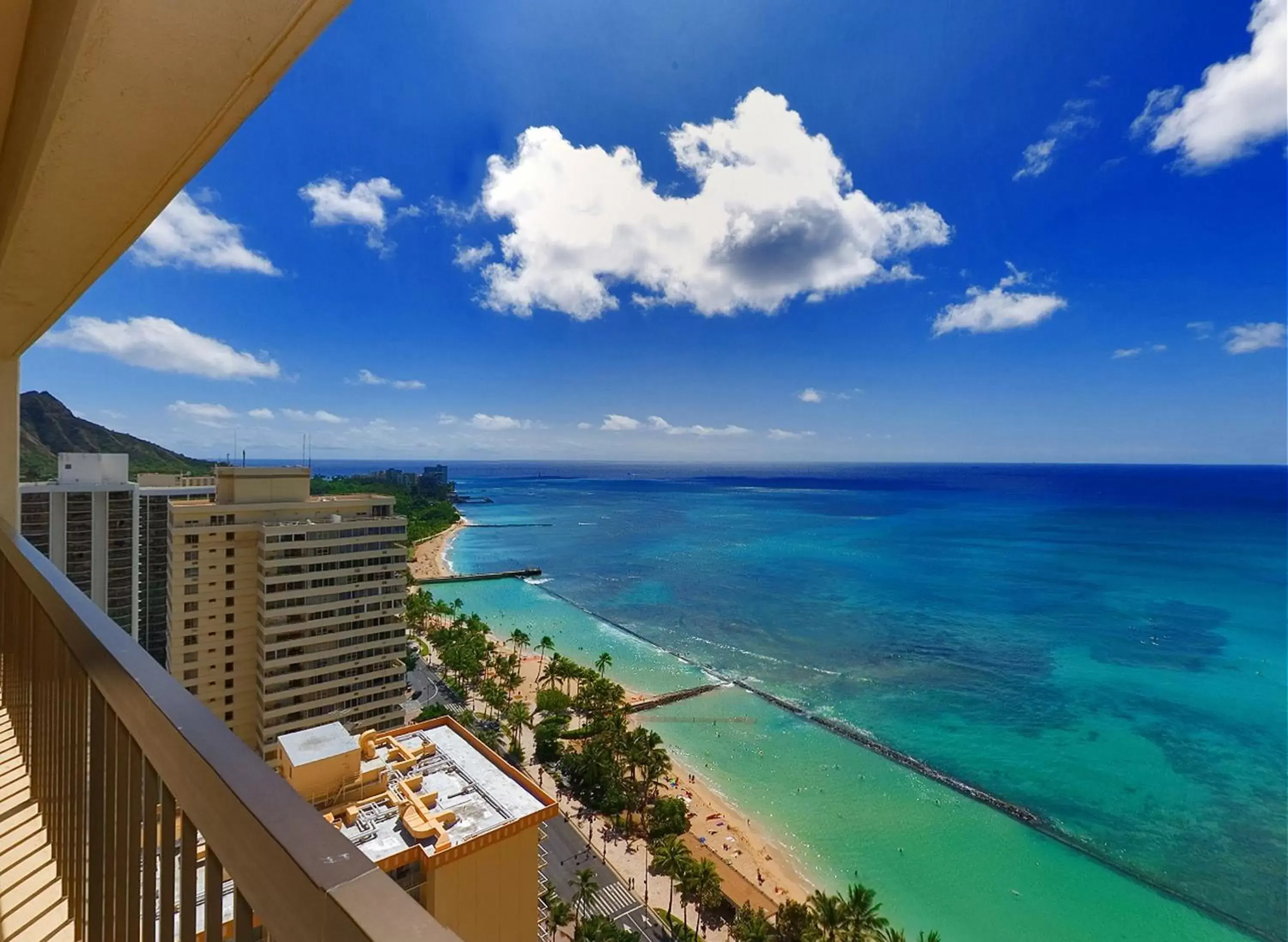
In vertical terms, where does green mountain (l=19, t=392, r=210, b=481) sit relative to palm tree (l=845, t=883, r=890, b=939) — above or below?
above

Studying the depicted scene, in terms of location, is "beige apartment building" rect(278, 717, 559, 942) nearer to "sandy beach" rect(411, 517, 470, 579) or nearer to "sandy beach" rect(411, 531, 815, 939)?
"sandy beach" rect(411, 531, 815, 939)

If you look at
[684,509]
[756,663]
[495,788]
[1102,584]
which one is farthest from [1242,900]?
[684,509]

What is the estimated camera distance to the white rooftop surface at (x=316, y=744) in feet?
21.4

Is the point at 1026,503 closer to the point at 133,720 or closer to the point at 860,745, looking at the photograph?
the point at 860,745

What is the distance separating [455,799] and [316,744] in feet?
5.98

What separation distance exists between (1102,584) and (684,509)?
4665 cm

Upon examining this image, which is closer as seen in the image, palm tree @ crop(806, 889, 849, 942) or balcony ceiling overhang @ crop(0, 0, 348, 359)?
balcony ceiling overhang @ crop(0, 0, 348, 359)

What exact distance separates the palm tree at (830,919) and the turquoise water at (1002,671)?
276 cm

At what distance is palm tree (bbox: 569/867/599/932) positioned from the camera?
9.67 meters

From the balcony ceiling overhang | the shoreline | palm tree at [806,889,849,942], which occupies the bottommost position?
the shoreline

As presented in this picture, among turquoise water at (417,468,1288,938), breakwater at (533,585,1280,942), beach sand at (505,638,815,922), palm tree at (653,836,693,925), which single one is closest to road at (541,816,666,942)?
beach sand at (505,638,815,922)

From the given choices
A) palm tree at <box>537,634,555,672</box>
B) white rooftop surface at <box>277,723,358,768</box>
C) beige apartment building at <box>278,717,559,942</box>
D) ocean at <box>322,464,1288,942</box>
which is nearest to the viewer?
beige apartment building at <box>278,717,559,942</box>

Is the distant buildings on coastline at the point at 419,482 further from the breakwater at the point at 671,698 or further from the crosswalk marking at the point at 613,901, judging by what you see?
the crosswalk marking at the point at 613,901

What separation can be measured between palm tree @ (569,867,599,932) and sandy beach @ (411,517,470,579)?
1032 inches
